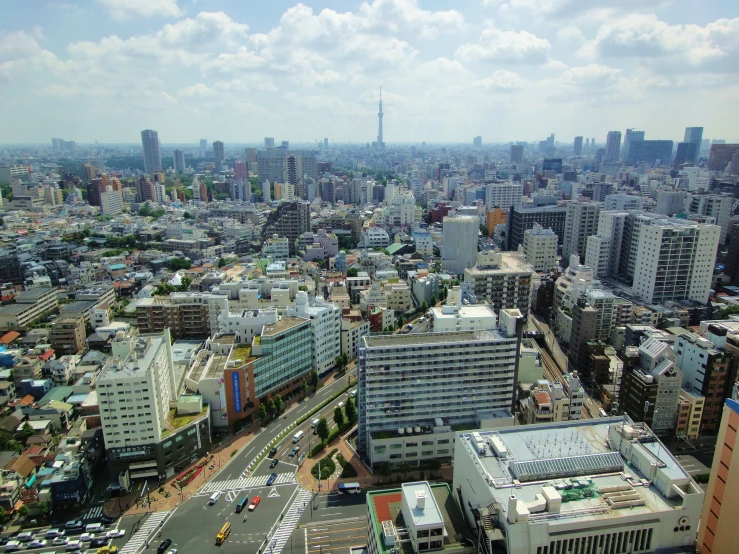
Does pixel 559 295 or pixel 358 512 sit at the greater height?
pixel 559 295

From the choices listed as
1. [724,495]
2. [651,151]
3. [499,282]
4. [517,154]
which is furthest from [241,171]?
[724,495]

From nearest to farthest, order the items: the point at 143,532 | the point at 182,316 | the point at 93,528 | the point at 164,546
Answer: the point at 164,546, the point at 143,532, the point at 93,528, the point at 182,316

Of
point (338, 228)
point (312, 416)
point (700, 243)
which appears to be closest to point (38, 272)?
point (338, 228)

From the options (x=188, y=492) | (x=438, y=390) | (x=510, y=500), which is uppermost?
(x=510, y=500)

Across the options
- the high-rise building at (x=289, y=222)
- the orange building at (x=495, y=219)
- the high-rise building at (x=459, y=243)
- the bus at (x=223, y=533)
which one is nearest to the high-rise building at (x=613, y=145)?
the orange building at (x=495, y=219)

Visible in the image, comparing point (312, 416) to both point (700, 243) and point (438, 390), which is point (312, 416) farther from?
point (700, 243)

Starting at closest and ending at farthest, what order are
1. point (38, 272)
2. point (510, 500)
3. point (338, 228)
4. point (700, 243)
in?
point (510, 500) → point (700, 243) → point (38, 272) → point (338, 228)

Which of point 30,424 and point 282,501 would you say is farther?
point 30,424

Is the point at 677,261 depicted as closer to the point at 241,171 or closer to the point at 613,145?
the point at 241,171
